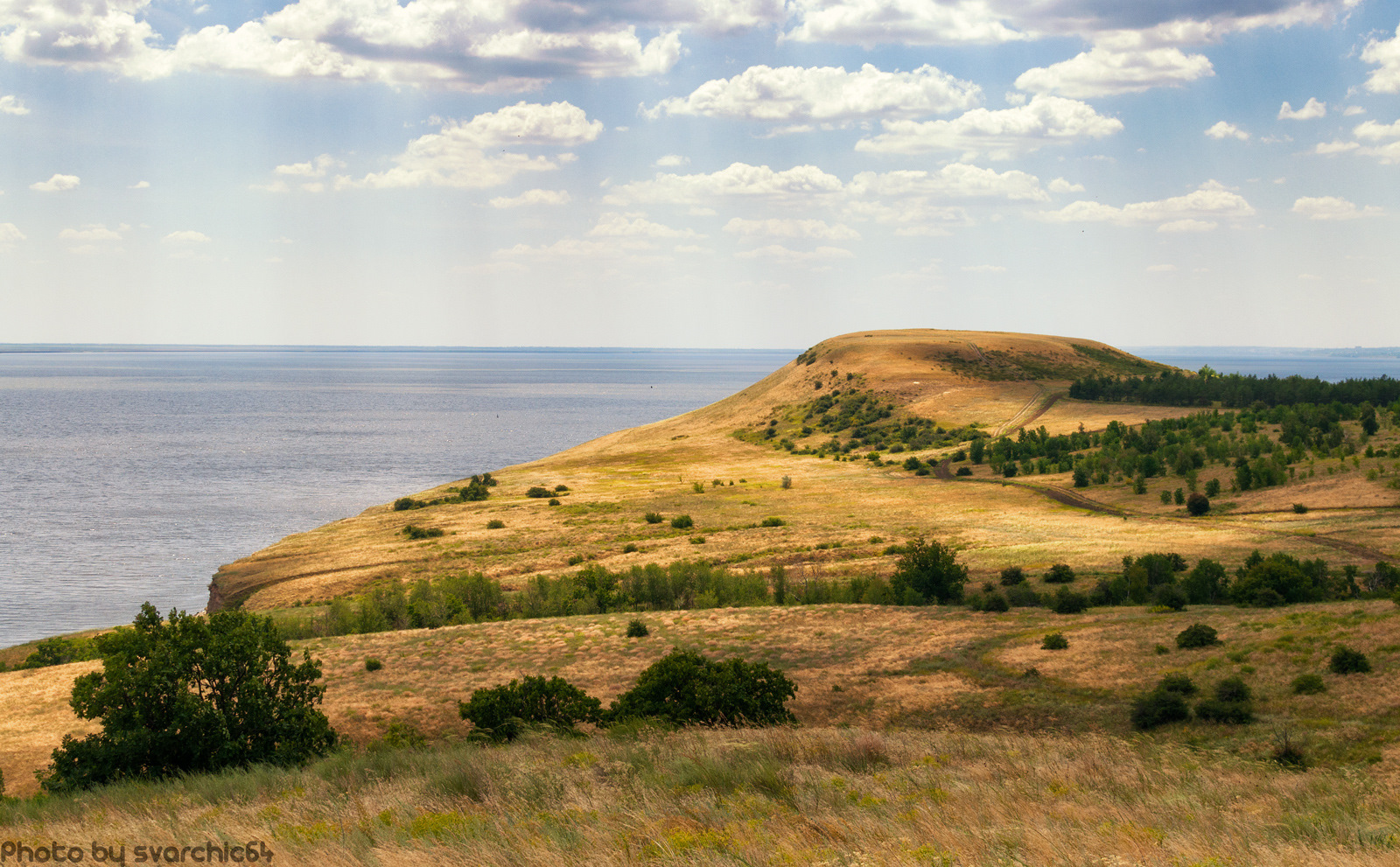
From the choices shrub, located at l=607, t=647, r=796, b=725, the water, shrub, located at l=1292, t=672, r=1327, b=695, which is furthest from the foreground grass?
the water

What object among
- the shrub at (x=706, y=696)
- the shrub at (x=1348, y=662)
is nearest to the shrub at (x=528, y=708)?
the shrub at (x=706, y=696)

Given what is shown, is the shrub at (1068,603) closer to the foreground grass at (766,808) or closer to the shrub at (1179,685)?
the shrub at (1179,685)

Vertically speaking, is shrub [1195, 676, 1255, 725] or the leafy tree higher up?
shrub [1195, 676, 1255, 725]

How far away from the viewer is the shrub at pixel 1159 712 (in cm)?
2758

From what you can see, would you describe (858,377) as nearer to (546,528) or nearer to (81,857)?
(546,528)

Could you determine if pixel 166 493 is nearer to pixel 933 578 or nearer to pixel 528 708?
pixel 933 578

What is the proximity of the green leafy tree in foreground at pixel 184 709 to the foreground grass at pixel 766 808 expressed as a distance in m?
2.96

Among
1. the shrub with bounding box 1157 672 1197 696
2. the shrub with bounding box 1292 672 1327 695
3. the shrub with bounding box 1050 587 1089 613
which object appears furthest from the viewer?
the shrub with bounding box 1050 587 1089 613

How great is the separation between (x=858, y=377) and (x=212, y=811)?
15482 cm

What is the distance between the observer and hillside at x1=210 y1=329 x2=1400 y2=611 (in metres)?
61.0

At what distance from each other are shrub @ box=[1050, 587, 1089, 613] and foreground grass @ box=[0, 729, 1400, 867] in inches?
1006

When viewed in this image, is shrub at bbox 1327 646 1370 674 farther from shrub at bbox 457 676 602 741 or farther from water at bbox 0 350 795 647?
water at bbox 0 350 795 647

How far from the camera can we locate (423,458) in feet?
502

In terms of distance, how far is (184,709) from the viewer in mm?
22625
